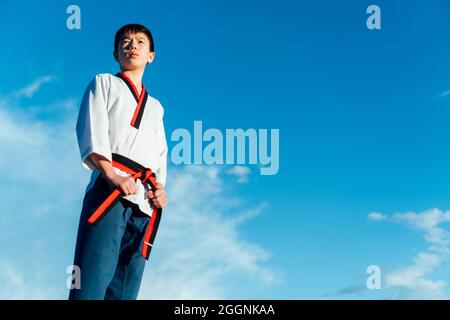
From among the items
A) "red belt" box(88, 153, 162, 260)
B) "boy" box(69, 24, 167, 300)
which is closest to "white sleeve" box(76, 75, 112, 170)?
"boy" box(69, 24, 167, 300)

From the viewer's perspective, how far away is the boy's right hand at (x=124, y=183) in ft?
9.73

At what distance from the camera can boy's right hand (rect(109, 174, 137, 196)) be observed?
2.96m

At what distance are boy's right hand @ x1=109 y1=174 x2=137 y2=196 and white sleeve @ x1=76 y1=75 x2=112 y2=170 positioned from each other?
0.50 ft

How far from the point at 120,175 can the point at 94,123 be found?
1.26ft

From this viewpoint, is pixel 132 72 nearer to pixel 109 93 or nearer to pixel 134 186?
pixel 109 93

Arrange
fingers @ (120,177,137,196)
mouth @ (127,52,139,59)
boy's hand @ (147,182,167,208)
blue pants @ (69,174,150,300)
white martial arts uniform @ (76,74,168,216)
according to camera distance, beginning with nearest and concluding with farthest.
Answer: blue pants @ (69,174,150,300) < fingers @ (120,177,137,196) < white martial arts uniform @ (76,74,168,216) < boy's hand @ (147,182,167,208) < mouth @ (127,52,139,59)

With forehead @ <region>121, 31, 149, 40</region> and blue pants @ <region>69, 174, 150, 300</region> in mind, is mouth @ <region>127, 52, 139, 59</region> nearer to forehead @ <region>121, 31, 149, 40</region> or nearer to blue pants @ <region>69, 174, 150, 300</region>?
forehead @ <region>121, 31, 149, 40</region>

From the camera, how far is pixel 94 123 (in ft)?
10.3

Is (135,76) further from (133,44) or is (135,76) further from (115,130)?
(115,130)

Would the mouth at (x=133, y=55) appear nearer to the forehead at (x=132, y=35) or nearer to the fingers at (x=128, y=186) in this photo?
the forehead at (x=132, y=35)

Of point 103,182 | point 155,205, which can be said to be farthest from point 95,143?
point 155,205

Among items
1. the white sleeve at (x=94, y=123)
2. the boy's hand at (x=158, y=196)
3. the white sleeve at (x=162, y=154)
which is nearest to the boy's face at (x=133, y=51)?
the white sleeve at (x=94, y=123)
